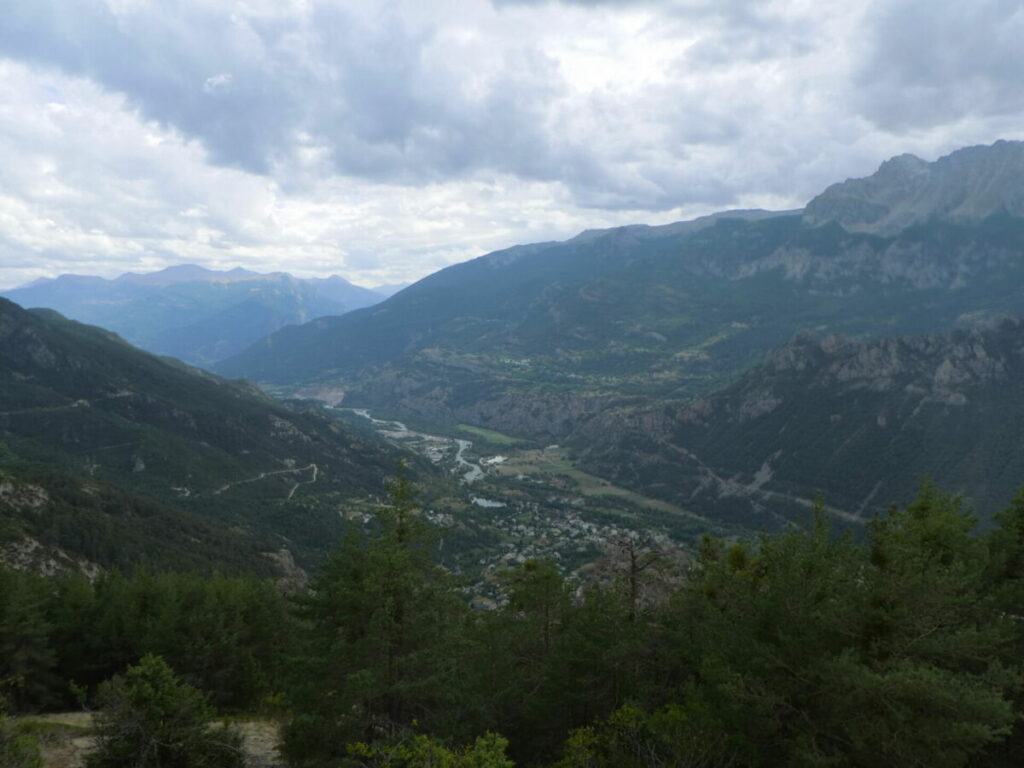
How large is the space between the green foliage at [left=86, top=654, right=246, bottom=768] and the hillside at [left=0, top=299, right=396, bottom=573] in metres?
70.6

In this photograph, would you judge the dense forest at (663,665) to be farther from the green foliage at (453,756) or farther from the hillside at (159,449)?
the hillside at (159,449)

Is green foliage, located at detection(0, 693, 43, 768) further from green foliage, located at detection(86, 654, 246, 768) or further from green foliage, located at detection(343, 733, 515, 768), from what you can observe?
green foliage, located at detection(343, 733, 515, 768)

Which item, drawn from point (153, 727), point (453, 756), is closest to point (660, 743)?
point (453, 756)

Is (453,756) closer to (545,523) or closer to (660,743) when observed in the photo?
(660,743)

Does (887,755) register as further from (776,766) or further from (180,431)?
(180,431)

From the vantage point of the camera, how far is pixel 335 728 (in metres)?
18.5

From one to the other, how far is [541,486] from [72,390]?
126819 millimetres

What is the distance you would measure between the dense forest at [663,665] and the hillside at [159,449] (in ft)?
232

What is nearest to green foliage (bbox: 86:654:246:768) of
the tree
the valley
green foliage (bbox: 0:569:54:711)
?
the tree

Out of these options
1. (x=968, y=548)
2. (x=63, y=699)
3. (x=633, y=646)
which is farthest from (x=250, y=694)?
(x=968, y=548)

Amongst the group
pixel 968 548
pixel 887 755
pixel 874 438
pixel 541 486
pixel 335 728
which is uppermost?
pixel 968 548

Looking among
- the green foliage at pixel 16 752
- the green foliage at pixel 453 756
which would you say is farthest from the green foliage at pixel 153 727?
the green foliage at pixel 453 756

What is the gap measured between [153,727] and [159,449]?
13884 centimetres

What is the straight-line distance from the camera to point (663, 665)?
22875 millimetres
